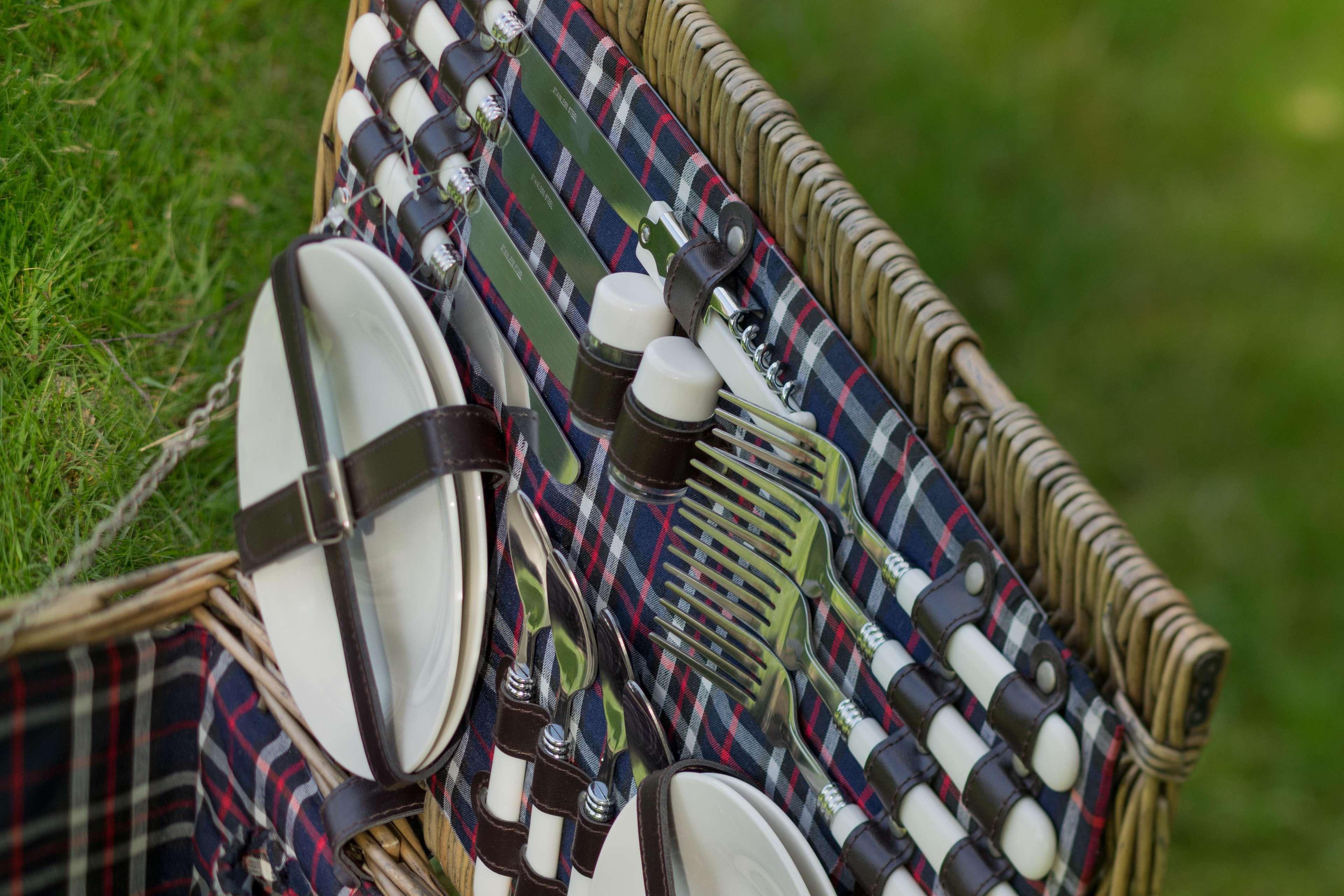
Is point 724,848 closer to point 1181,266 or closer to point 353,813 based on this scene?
point 353,813

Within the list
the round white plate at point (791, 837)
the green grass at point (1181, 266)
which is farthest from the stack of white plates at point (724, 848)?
the green grass at point (1181, 266)

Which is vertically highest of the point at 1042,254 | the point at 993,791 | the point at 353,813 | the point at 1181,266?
the point at 1042,254

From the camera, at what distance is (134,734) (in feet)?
2.61

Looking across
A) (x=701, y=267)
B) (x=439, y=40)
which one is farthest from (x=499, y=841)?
(x=439, y=40)

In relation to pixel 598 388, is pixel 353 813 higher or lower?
lower

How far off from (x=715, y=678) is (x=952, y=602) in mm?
154

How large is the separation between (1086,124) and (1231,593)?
1.16 ft

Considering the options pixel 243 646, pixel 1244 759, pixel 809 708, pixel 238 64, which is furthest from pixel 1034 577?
pixel 238 64

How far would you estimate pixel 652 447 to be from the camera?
1.82ft

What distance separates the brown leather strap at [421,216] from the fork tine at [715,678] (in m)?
0.32

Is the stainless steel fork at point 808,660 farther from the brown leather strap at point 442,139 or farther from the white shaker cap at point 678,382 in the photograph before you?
the brown leather strap at point 442,139

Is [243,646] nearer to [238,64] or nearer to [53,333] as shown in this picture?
[53,333]

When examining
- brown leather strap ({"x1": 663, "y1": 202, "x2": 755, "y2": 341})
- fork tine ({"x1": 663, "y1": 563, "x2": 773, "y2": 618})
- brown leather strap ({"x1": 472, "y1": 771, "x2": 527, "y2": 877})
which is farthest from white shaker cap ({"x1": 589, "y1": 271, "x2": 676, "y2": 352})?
brown leather strap ({"x1": 472, "y1": 771, "x2": 527, "y2": 877})

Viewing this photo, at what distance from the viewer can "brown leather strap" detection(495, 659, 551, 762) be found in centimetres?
68
